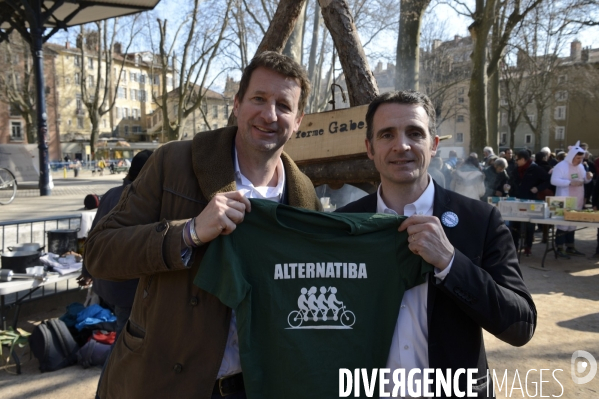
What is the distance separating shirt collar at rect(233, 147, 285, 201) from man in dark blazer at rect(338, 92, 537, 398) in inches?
18.5

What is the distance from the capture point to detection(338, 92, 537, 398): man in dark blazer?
5.71 ft

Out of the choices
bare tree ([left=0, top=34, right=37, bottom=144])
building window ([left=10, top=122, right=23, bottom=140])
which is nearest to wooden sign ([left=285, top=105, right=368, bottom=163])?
bare tree ([left=0, top=34, right=37, bottom=144])

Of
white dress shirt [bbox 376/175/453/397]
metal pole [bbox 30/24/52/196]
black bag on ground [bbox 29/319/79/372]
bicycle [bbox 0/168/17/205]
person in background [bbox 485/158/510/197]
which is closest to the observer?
white dress shirt [bbox 376/175/453/397]

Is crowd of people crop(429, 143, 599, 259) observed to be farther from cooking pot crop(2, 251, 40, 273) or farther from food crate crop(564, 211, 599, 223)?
cooking pot crop(2, 251, 40, 273)

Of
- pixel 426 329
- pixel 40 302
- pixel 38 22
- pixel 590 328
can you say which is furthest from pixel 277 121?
pixel 38 22

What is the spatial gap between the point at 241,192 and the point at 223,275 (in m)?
0.33

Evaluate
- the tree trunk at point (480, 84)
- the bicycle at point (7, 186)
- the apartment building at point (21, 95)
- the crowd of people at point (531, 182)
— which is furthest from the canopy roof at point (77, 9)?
the apartment building at point (21, 95)

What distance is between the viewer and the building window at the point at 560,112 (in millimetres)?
58000

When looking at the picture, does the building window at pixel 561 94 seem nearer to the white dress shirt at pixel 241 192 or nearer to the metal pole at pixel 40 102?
the metal pole at pixel 40 102

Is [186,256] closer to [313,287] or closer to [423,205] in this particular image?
[313,287]

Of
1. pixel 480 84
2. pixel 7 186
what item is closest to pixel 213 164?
pixel 7 186

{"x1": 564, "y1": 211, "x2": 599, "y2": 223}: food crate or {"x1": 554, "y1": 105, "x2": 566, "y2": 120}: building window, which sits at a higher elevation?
{"x1": 554, "y1": 105, "x2": 566, "y2": 120}: building window

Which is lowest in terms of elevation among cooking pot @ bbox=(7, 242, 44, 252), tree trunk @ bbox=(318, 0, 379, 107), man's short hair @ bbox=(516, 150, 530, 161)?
cooking pot @ bbox=(7, 242, 44, 252)

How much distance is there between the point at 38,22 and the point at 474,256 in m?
15.7
